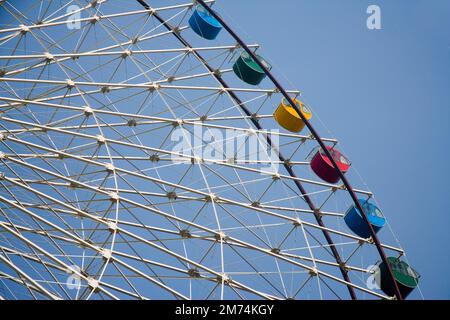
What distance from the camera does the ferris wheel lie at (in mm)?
19422

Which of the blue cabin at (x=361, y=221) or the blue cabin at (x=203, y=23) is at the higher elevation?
the blue cabin at (x=203, y=23)

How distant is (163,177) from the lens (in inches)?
1505

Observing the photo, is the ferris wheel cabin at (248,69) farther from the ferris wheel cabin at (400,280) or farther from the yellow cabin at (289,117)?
the ferris wheel cabin at (400,280)

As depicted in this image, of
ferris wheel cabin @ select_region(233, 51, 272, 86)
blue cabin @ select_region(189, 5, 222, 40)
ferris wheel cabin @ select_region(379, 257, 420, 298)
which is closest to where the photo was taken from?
ferris wheel cabin @ select_region(379, 257, 420, 298)

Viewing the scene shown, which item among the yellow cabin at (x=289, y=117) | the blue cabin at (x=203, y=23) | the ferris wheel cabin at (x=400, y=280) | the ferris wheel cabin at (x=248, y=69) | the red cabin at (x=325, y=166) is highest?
the blue cabin at (x=203, y=23)

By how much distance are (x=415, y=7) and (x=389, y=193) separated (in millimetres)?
11787

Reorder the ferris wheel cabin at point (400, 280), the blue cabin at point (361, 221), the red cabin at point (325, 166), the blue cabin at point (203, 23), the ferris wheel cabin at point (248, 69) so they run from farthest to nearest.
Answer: the blue cabin at point (203, 23) < the ferris wheel cabin at point (248, 69) < the red cabin at point (325, 166) < the blue cabin at point (361, 221) < the ferris wheel cabin at point (400, 280)

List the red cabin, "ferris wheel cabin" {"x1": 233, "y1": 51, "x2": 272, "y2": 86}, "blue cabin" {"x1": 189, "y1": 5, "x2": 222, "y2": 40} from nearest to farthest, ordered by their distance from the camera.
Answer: the red cabin, "ferris wheel cabin" {"x1": 233, "y1": 51, "x2": 272, "y2": 86}, "blue cabin" {"x1": 189, "y1": 5, "x2": 222, "y2": 40}

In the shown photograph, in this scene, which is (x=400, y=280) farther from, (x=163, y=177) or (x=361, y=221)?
(x=163, y=177)

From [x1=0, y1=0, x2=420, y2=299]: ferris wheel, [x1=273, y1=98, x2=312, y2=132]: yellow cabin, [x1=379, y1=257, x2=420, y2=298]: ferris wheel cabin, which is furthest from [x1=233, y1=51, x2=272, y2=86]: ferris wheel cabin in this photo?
[x1=379, y1=257, x2=420, y2=298]: ferris wheel cabin

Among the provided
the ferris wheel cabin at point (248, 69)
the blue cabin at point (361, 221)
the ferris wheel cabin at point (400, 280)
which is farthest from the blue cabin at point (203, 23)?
the ferris wheel cabin at point (400, 280)

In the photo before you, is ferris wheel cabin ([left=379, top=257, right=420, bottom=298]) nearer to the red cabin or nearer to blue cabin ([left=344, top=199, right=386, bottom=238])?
blue cabin ([left=344, top=199, right=386, bottom=238])

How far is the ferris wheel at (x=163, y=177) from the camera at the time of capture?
1942cm
